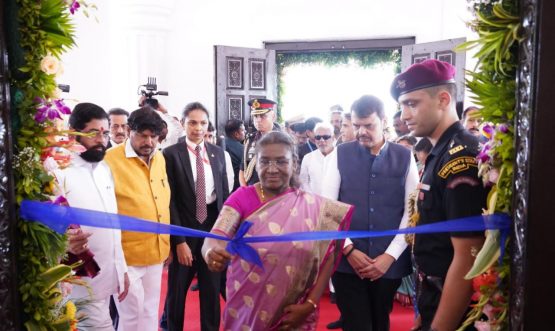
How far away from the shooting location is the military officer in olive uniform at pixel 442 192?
2.20 metres

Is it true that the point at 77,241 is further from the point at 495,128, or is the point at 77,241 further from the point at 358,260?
the point at 495,128

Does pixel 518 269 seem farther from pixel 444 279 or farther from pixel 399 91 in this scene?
pixel 399 91

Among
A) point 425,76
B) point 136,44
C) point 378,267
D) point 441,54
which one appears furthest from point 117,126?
point 441,54

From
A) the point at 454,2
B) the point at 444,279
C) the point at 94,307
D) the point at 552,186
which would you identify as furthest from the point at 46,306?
the point at 454,2

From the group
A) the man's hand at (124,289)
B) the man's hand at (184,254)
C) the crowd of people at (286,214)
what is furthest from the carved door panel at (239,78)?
the man's hand at (124,289)

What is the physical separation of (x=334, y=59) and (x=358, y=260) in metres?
7.60

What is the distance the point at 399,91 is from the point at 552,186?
1.06 meters

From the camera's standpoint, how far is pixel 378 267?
10.5 ft

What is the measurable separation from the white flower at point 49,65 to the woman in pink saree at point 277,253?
3.47ft

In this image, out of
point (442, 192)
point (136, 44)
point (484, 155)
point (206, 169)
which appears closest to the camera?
point (484, 155)

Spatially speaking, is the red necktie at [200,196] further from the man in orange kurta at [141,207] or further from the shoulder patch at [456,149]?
the shoulder patch at [456,149]

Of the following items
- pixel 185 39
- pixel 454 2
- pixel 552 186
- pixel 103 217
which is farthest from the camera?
pixel 185 39

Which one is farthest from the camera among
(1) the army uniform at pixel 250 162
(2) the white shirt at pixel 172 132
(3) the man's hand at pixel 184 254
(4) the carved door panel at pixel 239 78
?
(4) the carved door panel at pixel 239 78

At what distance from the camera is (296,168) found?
9.38 ft
